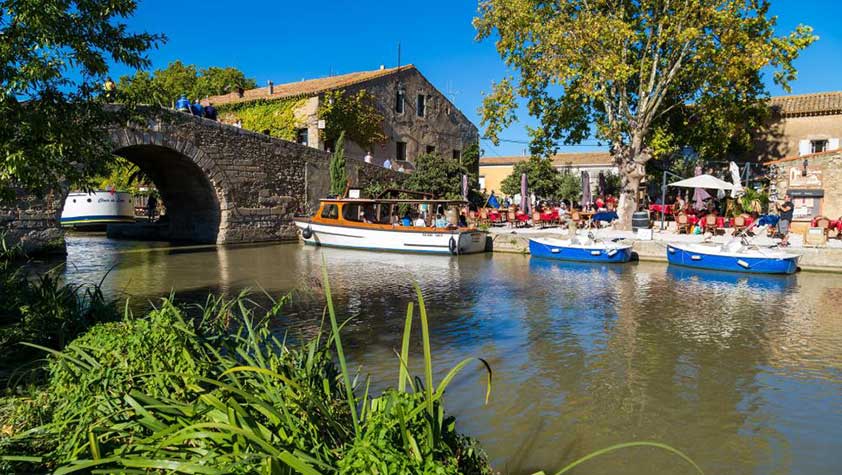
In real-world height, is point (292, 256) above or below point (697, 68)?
below

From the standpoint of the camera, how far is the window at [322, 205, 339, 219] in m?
19.2

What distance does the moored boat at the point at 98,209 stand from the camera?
2375cm

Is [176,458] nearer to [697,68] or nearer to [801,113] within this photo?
[697,68]

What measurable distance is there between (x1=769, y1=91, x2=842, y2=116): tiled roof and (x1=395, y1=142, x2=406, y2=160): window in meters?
15.8

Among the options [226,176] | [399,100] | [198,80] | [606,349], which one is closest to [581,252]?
[606,349]

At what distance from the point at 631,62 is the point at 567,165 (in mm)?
26483

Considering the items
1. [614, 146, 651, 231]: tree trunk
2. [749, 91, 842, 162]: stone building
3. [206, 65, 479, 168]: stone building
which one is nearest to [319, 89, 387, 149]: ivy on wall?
[206, 65, 479, 168]: stone building

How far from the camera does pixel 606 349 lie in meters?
6.86

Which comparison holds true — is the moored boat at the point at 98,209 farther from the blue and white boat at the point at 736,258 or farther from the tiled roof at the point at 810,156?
the tiled roof at the point at 810,156

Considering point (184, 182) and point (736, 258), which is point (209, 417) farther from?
point (184, 182)

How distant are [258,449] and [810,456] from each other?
396cm

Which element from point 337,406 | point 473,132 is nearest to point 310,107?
point 473,132

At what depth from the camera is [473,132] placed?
3394 cm

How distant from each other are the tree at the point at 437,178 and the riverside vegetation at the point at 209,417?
20.9 metres
